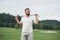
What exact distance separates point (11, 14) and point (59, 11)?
0.56 meters

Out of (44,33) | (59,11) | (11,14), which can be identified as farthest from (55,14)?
(11,14)

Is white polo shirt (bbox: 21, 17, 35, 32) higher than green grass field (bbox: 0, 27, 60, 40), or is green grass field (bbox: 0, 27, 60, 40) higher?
white polo shirt (bbox: 21, 17, 35, 32)

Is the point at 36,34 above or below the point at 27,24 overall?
below

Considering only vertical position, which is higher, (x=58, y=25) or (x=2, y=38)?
(x=58, y=25)

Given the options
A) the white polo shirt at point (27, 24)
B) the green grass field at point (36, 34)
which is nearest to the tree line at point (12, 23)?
the green grass field at point (36, 34)

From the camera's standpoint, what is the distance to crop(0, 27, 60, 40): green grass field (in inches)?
76.1

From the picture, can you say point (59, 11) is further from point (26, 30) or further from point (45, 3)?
point (26, 30)

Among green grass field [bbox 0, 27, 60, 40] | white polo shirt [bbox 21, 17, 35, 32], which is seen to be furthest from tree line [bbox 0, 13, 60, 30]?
white polo shirt [bbox 21, 17, 35, 32]

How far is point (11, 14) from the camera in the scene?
198cm

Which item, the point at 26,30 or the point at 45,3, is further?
the point at 45,3

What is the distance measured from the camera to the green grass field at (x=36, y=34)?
6.34 feet

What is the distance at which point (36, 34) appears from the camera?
6.34 feet

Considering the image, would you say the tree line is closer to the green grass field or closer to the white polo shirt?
the green grass field

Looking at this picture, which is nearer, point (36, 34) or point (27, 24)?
point (27, 24)
